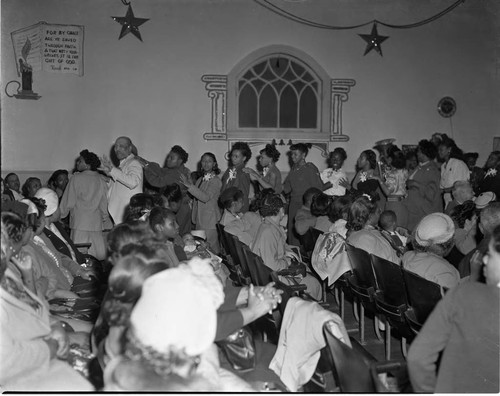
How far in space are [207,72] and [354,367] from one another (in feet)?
25.5

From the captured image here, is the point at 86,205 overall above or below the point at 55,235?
above

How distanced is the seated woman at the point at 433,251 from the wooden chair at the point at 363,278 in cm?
40

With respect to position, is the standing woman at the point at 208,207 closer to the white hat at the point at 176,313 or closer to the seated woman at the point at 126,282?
the seated woman at the point at 126,282

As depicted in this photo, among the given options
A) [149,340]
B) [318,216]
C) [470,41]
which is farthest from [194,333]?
[470,41]

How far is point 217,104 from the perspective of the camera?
954 centimetres

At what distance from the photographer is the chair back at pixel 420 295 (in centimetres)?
318

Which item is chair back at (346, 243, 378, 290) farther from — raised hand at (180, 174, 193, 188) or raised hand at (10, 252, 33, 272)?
raised hand at (180, 174, 193, 188)

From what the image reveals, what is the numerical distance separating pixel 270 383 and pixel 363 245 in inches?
78.8

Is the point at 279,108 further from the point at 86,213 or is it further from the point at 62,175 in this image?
the point at 86,213

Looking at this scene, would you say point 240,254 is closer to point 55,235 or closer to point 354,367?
point 55,235

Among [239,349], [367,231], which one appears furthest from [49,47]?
[239,349]

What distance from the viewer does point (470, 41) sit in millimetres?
10039

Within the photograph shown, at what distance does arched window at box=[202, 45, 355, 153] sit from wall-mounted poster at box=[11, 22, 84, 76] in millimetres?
2019

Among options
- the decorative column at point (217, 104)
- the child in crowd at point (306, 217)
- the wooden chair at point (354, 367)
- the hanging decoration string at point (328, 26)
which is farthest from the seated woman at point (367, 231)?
the hanging decoration string at point (328, 26)
